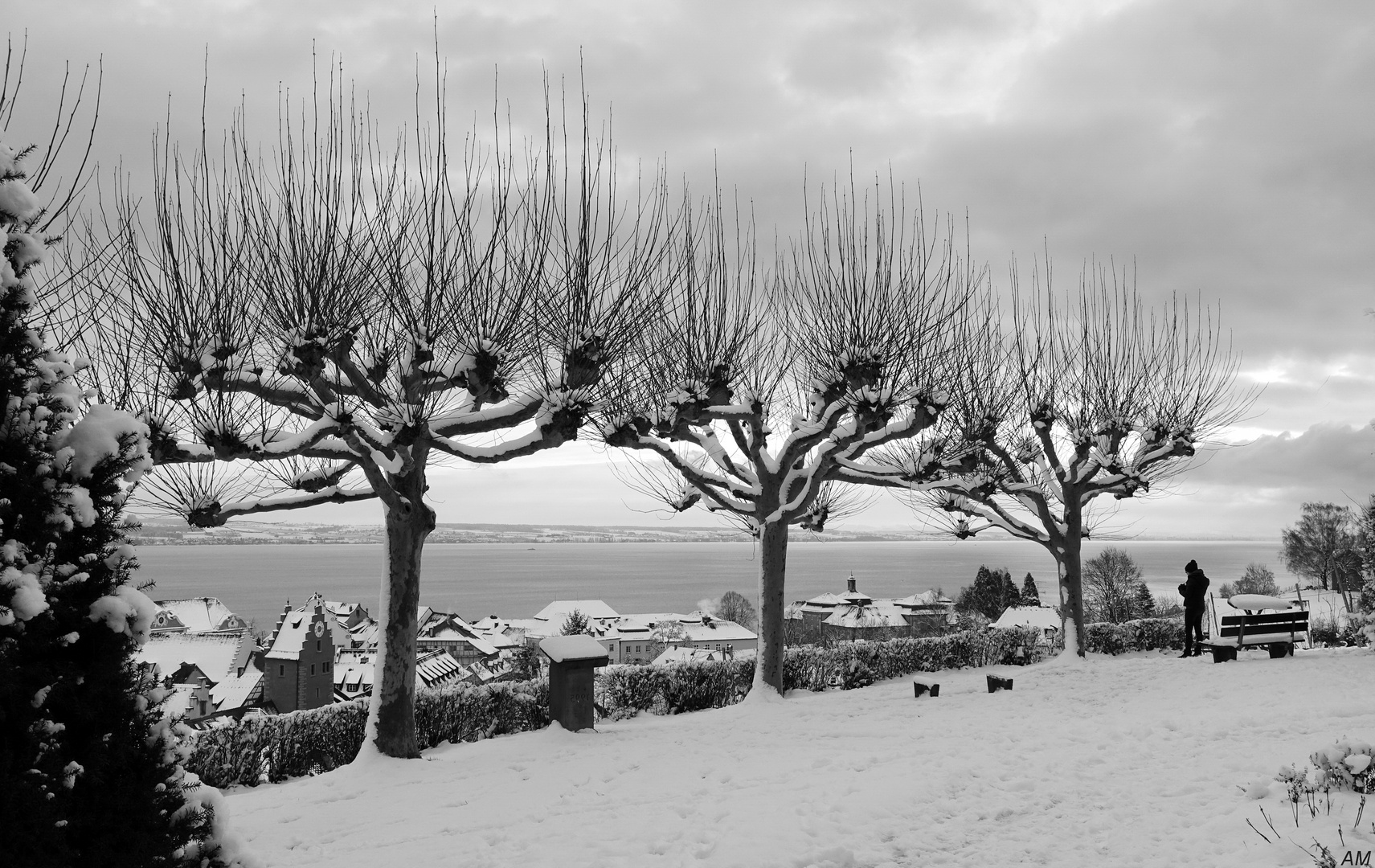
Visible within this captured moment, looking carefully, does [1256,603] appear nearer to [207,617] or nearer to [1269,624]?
[1269,624]

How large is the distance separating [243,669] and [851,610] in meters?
39.5

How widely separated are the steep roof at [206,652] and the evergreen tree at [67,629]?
28.3 metres

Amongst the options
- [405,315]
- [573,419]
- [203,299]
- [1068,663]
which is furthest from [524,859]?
[1068,663]

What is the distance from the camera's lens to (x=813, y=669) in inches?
548

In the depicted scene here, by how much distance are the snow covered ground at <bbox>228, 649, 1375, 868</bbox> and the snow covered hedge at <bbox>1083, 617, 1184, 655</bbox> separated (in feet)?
25.3

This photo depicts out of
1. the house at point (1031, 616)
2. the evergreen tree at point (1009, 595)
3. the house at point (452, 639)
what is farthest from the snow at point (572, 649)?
the evergreen tree at point (1009, 595)

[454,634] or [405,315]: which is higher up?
[405,315]

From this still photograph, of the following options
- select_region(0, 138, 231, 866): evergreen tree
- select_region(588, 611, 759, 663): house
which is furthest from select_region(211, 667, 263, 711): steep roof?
select_region(588, 611, 759, 663): house

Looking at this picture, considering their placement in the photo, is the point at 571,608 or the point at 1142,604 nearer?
the point at 1142,604

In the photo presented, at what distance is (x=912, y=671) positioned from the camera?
1537 cm

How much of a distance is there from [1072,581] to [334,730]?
14.6 m

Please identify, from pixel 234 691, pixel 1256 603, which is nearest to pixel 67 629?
pixel 1256 603

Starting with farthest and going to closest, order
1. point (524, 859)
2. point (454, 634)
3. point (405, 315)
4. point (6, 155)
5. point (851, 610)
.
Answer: point (851, 610) → point (454, 634) → point (405, 315) → point (524, 859) → point (6, 155)

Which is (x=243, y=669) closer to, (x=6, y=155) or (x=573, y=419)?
(x=573, y=419)
